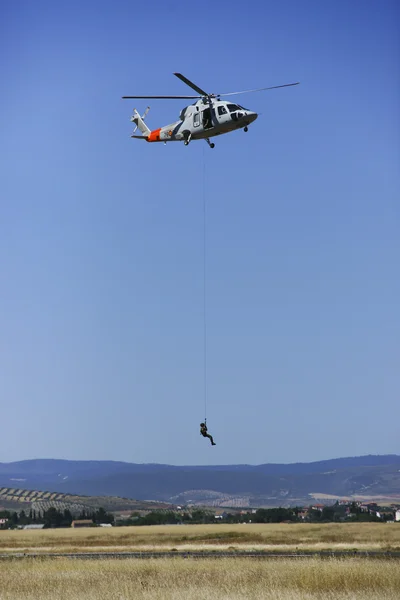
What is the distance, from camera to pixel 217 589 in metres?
27.5

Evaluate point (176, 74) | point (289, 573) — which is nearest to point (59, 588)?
point (289, 573)

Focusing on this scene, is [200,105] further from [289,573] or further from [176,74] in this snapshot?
[289,573]

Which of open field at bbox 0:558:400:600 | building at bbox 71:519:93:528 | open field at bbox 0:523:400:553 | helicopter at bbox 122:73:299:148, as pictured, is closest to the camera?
open field at bbox 0:558:400:600

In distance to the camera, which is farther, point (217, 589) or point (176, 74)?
point (176, 74)

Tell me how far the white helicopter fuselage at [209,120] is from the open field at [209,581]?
17.0 metres

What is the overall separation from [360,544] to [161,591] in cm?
3101

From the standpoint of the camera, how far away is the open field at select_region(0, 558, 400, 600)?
1033 inches

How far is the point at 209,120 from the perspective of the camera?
38469 mm

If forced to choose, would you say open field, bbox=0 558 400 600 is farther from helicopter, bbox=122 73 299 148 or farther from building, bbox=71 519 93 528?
building, bbox=71 519 93 528

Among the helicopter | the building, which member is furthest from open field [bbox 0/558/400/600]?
the building

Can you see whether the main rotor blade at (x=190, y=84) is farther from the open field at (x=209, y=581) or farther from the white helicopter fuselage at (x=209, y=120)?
the open field at (x=209, y=581)

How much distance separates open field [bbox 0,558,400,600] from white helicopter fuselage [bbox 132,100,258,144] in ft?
55.8

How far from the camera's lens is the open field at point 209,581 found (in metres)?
26.2

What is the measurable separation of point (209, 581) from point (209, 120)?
18240 mm
